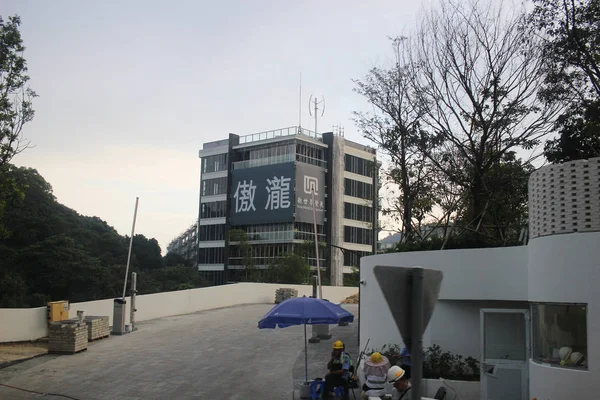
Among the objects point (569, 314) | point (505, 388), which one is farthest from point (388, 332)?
point (569, 314)

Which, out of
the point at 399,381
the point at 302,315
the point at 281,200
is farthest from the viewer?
the point at 281,200

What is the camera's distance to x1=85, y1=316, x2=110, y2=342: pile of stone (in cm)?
1956

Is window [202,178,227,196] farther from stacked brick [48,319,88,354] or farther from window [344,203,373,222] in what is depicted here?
stacked brick [48,319,88,354]

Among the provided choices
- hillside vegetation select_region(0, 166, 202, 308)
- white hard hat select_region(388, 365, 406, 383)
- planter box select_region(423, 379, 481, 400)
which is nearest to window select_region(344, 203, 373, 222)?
hillside vegetation select_region(0, 166, 202, 308)

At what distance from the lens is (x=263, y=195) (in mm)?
63250

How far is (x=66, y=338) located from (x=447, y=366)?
11274 mm

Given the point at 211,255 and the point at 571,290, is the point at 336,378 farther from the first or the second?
the point at 211,255

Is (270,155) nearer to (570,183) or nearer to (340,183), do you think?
(340,183)

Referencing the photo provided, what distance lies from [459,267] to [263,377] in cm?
573

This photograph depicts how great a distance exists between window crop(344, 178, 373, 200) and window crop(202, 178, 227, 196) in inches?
540

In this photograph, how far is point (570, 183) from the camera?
8812 millimetres

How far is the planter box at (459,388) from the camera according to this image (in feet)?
36.0

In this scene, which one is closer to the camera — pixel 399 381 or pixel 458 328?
pixel 399 381

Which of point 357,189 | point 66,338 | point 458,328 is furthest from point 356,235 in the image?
point 458,328
